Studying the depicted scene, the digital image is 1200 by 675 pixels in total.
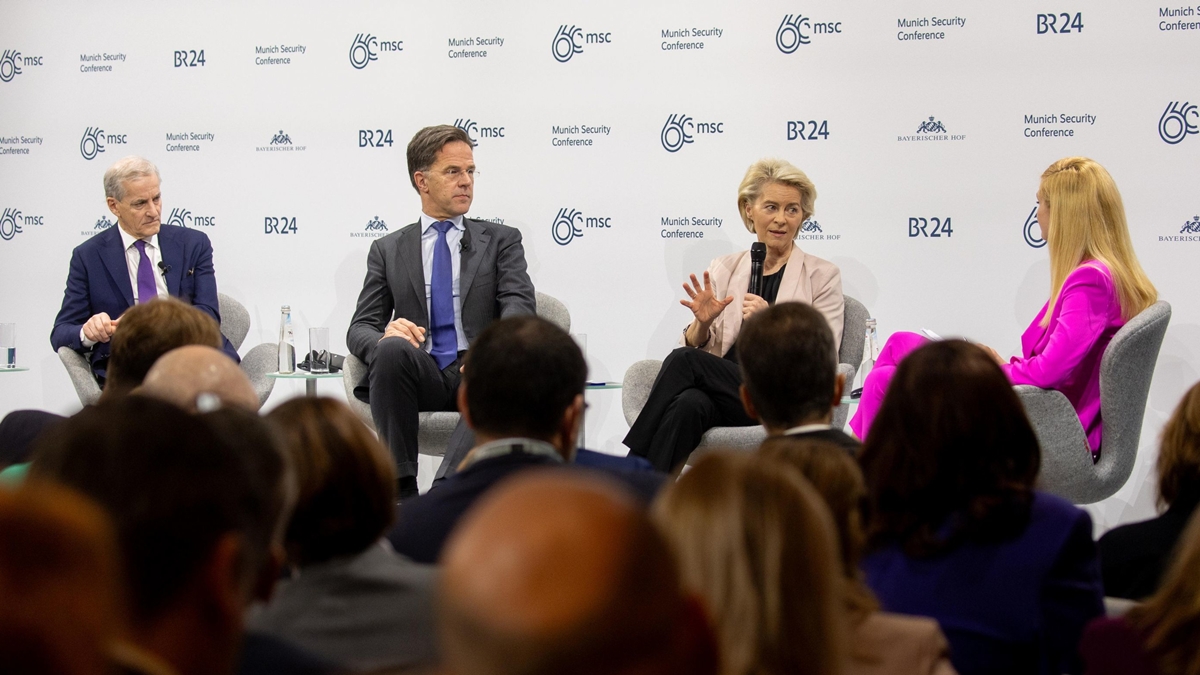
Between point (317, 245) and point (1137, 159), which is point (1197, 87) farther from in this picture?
→ point (317, 245)

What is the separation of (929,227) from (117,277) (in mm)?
3684

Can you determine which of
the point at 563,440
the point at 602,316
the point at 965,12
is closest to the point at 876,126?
the point at 965,12

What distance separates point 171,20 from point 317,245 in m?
1.45

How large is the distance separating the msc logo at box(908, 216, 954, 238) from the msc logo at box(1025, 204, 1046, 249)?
1.09 ft

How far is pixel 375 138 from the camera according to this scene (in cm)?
584

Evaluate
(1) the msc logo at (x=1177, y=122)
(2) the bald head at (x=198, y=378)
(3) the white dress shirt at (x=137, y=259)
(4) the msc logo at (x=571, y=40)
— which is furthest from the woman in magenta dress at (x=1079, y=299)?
(3) the white dress shirt at (x=137, y=259)

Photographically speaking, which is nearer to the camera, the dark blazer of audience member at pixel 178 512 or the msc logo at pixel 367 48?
the dark blazer of audience member at pixel 178 512

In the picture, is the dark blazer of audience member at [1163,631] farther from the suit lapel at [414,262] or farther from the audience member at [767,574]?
the suit lapel at [414,262]

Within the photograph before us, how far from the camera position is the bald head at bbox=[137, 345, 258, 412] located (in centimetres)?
213

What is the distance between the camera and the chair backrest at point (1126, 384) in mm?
3752

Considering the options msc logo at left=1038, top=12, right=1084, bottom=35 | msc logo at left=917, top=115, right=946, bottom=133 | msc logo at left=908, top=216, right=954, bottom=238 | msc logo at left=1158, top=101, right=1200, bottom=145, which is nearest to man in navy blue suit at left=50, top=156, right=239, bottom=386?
msc logo at left=908, top=216, right=954, bottom=238

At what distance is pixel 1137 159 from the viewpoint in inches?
202

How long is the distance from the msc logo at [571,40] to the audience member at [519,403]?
356 cm

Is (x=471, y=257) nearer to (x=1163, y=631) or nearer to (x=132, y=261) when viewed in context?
(x=132, y=261)
